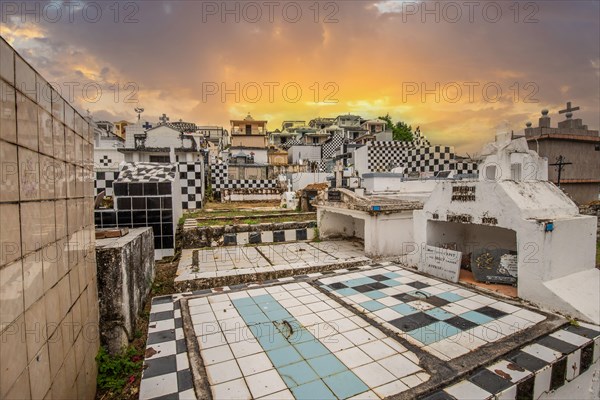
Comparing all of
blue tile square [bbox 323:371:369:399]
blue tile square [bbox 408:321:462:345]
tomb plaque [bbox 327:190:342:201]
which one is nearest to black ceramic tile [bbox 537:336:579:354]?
blue tile square [bbox 408:321:462:345]

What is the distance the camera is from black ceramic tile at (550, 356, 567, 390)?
2955 mm

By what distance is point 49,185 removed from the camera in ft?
6.66

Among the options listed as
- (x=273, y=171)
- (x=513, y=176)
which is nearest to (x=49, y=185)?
(x=513, y=176)

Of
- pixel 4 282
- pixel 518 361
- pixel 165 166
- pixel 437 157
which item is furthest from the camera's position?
pixel 437 157

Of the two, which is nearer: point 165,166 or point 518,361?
point 518,361

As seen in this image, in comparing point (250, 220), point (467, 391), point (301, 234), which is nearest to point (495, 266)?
point (467, 391)

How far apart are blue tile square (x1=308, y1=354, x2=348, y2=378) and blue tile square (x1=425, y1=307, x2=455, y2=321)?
1699 millimetres

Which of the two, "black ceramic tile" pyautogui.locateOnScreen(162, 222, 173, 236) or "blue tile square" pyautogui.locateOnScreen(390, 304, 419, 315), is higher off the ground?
"black ceramic tile" pyautogui.locateOnScreen(162, 222, 173, 236)

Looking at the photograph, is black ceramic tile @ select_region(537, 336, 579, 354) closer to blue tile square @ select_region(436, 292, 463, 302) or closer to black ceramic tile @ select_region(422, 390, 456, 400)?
blue tile square @ select_region(436, 292, 463, 302)

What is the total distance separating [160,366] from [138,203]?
4146 millimetres

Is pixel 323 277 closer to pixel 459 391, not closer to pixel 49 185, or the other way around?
pixel 459 391

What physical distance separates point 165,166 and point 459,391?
7112mm

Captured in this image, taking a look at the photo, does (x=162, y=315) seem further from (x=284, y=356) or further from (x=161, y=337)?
(x=284, y=356)

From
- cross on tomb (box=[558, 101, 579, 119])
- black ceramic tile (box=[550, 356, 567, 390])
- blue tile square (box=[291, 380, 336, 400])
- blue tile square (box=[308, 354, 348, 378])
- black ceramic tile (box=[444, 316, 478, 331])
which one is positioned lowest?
black ceramic tile (box=[550, 356, 567, 390])
